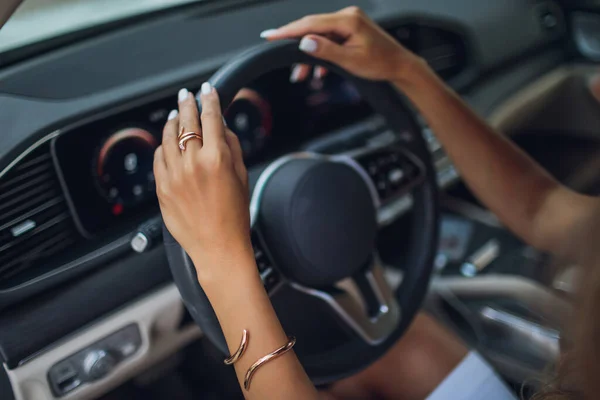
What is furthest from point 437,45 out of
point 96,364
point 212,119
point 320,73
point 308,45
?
point 96,364

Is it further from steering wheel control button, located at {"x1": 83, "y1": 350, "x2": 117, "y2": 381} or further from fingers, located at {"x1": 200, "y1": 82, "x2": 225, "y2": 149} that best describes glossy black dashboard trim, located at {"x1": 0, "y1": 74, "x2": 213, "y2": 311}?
fingers, located at {"x1": 200, "y1": 82, "x2": 225, "y2": 149}

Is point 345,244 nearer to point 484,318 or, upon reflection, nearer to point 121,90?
point 121,90

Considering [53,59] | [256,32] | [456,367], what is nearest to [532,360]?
[456,367]

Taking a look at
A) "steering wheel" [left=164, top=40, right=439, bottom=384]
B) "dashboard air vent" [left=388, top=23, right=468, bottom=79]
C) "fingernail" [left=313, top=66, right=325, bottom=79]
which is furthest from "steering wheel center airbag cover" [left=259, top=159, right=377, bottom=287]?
"dashboard air vent" [left=388, top=23, right=468, bottom=79]

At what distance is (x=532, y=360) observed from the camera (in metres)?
1.25

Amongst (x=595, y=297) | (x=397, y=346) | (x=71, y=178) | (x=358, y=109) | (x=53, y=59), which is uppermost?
(x=53, y=59)

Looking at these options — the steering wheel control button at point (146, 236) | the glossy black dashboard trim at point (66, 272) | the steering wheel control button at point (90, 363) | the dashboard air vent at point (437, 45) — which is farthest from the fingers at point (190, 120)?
the dashboard air vent at point (437, 45)

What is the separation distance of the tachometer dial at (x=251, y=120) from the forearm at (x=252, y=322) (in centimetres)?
44

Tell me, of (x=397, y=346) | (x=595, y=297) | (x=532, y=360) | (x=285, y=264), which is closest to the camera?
(x=595, y=297)

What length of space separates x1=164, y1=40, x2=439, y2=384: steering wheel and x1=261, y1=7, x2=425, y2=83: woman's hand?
0.7 inches

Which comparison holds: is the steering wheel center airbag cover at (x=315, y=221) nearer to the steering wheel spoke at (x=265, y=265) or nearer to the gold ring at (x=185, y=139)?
the steering wheel spoke at (x=265, y=265)

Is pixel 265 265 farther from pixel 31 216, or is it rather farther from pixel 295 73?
pixel 295 73

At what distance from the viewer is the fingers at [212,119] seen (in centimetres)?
65

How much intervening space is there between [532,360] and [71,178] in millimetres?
979
